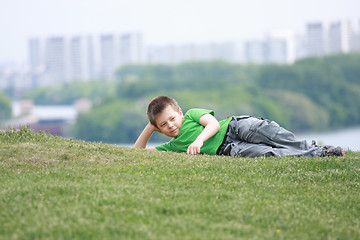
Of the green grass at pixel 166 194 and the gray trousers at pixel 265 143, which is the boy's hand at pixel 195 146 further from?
the gray trousers at pixel 265 143

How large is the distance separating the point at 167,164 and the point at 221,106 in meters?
120

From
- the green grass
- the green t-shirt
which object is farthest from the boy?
the green grass

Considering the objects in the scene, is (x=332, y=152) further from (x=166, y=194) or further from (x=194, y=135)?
(x=166, y=194)

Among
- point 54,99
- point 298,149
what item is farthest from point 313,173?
point 54,99

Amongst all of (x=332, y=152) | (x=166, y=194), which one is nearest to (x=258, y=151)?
(x=332, y=152)

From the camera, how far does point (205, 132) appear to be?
8.49 metres

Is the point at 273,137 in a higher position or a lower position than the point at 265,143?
higher

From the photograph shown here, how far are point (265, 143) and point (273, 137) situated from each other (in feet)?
0.82

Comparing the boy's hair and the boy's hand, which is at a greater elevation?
the boy's hair

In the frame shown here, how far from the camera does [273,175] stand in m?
7.21

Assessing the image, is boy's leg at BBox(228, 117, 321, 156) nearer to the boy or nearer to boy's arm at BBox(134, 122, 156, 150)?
the boy

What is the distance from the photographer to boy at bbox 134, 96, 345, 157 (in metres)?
8.52

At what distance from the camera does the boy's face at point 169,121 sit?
8.65 metres

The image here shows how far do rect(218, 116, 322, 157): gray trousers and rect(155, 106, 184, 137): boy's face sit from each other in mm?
952
